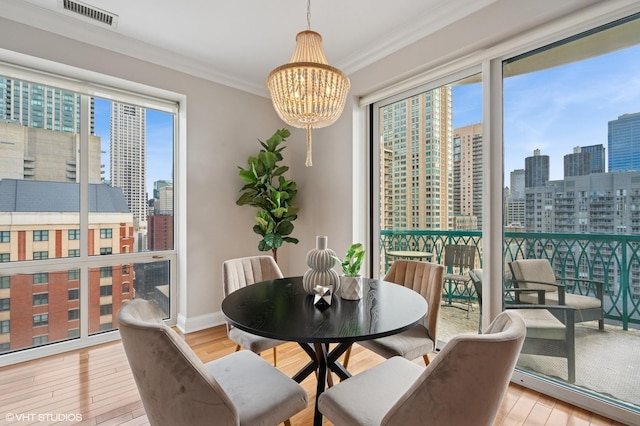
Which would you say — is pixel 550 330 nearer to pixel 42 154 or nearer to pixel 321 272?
pixel 321 272

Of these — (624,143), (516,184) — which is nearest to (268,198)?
(516,184)

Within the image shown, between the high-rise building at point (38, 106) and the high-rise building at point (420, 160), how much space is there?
3005mm

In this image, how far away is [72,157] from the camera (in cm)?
274

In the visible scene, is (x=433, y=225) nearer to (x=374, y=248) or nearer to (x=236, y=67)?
(x=374, y=248)

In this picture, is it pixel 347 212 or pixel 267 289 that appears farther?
pixel 347 212

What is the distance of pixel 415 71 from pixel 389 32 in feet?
1.32

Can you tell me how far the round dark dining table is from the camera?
1186mm

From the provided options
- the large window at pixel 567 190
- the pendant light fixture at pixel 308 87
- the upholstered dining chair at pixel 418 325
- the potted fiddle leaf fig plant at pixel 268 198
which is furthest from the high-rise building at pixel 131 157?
the large window at pixel 567 190

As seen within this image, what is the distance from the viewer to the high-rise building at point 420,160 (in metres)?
2.58

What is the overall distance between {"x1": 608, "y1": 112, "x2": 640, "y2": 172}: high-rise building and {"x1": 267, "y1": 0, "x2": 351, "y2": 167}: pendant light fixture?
1.63m

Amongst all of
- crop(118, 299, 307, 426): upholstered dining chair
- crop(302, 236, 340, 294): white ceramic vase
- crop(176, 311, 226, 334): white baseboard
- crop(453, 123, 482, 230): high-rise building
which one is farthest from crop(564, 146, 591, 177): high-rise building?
crop(176, 311, 226, 334): white baseboard

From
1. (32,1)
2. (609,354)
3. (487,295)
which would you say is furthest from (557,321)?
(32,1)

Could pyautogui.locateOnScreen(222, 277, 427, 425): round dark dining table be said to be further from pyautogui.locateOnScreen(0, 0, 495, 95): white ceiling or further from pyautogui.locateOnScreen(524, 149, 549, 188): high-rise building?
pyautogui.locateOnScreen(0, 0, 495, 95): white ceiling

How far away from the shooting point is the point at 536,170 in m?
2.05
